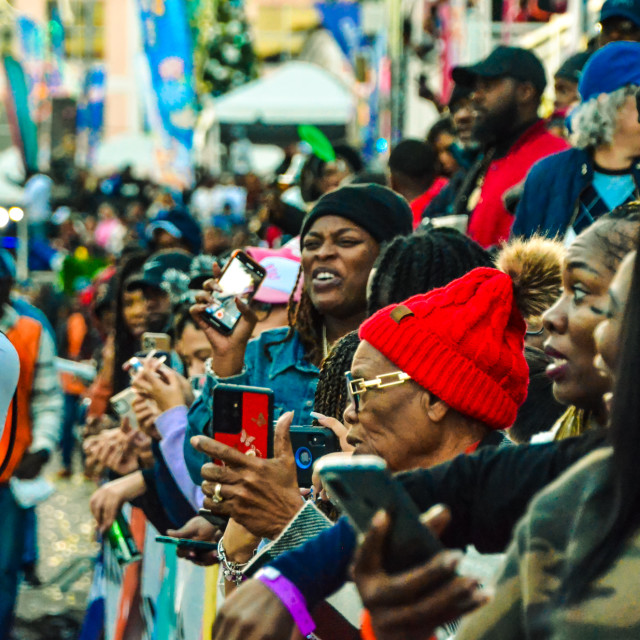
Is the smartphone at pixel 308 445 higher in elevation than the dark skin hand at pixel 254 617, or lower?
lower

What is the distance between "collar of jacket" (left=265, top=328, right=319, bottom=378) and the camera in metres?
4.13

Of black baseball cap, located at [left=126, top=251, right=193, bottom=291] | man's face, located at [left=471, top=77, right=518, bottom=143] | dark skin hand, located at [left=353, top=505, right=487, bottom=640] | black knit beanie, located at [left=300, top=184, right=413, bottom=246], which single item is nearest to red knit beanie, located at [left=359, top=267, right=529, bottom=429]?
dark skin hand, located at [left=353, top=505, right=487, bottom=640]

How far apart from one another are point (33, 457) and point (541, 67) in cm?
322

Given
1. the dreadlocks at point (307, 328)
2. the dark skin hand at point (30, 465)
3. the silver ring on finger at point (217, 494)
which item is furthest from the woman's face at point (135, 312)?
the silver ring on finger at point (217, 494)

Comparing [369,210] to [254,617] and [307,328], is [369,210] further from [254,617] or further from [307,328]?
[254,617]

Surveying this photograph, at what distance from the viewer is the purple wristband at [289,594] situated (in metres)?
2.09

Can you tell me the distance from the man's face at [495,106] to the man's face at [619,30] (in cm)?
54

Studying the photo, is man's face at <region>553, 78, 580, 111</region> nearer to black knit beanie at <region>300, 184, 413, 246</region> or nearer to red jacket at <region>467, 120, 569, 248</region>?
red jacket at <region>467, 120, 569, 248</region>

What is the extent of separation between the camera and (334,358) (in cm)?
351

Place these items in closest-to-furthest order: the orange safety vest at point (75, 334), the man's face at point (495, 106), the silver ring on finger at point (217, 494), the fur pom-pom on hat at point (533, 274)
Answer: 1. the silver ring on finger at point (217, 494)
2. the fur pom-pom on hat at point (533, 274)
3. the man's face at point (495, 106)
4. the orange safety vest at point (75, 334)

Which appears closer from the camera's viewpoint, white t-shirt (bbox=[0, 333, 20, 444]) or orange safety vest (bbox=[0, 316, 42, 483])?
white t-shirt (bbox=[0, 333, 20, 444])

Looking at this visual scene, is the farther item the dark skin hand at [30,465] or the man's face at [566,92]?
the man's face at [566,92]

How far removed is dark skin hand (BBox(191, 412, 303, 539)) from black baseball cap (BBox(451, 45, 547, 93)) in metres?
3.60

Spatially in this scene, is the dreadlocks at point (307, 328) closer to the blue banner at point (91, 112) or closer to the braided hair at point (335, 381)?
the braided hair at point (335, 381)
